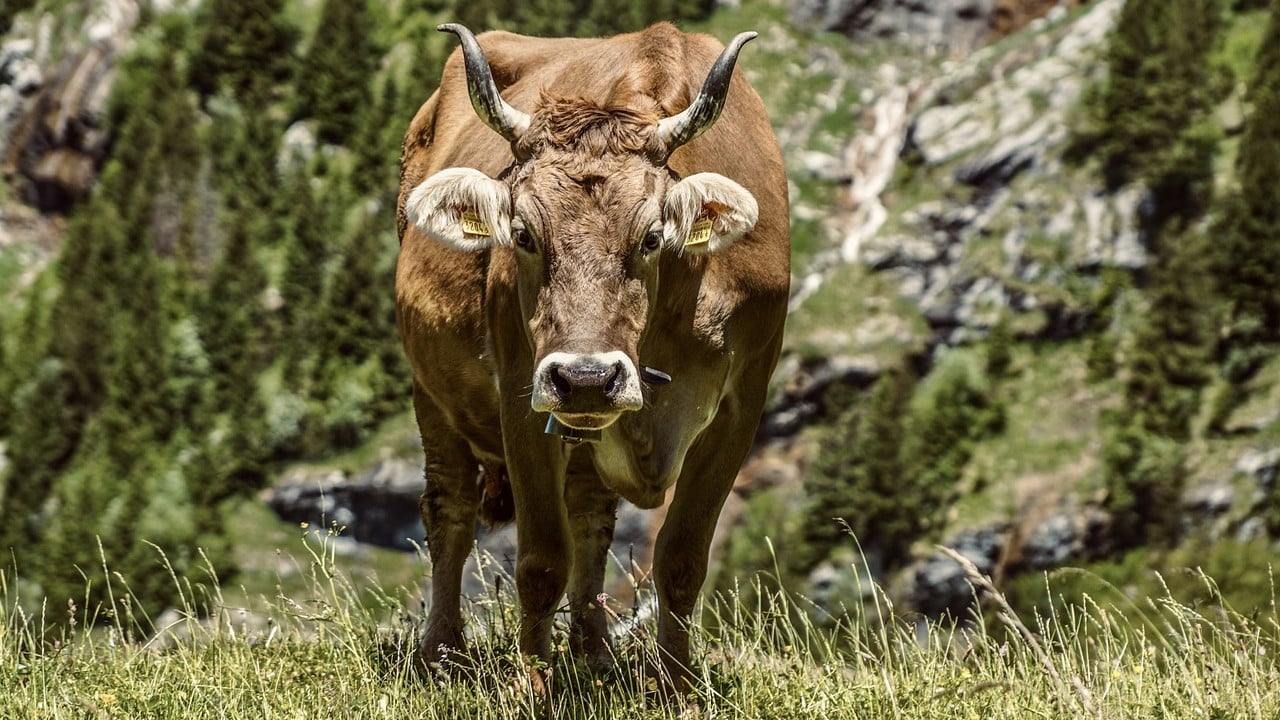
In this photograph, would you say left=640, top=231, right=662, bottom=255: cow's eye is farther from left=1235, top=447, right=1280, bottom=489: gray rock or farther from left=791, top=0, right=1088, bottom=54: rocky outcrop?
left=791, top=0, right=1088, bottom=54: rocky outcrop

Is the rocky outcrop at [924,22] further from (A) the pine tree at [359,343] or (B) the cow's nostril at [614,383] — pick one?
(B) the cow's nostril at [614,383]

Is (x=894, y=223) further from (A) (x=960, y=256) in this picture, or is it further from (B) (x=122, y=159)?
(B) (x=122, y=159)

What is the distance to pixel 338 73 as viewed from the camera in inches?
3853

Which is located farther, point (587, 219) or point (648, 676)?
point (648, 676)

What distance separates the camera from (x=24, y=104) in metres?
102

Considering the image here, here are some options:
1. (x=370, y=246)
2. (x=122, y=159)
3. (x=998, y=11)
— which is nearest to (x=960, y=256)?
(x=998, y=11)

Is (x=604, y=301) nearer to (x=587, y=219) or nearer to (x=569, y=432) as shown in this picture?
(x=587, y=219)

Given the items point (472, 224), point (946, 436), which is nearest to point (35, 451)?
point (946, 436)

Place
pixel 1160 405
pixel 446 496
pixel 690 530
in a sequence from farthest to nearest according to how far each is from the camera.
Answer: pixel 1160 405, pixel 446 496, pixel 690 530

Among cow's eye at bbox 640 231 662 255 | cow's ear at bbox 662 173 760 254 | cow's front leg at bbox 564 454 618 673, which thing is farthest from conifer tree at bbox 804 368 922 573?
cow's eye at bbox 640 231 662 255

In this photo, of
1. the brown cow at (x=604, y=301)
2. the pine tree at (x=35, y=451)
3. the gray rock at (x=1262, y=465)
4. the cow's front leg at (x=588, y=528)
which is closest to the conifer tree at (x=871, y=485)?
the gray rock at (x=1262, y=465)

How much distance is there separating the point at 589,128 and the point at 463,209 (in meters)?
0.67

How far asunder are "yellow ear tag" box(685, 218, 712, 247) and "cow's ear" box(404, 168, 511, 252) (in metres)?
0.80

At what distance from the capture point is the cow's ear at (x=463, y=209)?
6.37 meters
